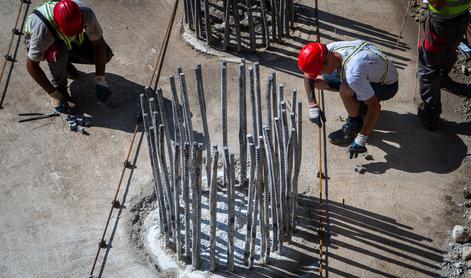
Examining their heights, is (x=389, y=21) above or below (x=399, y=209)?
above

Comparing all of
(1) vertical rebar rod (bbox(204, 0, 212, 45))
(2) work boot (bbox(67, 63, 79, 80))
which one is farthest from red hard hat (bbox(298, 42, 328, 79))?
(2) work boot (bbox(67, 63, 79, 80))

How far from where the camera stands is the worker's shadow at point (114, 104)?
9055 millimetres

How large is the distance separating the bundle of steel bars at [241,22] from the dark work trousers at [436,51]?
2.22m

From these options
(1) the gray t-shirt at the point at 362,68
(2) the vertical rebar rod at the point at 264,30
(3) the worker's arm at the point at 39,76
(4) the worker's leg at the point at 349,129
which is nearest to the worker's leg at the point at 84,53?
(3) the worker's arm at the point at 39,76

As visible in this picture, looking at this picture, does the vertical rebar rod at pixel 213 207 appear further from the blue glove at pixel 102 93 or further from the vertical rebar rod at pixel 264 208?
the blue glove at pixel 102 93

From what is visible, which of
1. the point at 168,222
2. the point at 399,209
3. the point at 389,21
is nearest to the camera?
the point at 168,222

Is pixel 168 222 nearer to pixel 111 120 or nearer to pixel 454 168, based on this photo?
pixel 111 120

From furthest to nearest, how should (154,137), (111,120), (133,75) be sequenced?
(133,75)
(111,120)
(154,137)

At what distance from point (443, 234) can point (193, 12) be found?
509 cm

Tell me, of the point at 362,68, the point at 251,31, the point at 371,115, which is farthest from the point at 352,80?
the point at 251,31

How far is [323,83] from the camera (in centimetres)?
873

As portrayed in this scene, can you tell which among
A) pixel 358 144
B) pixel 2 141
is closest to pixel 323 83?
pixel 358 144

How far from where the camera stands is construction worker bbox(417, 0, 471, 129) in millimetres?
8328

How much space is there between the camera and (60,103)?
357 inches
